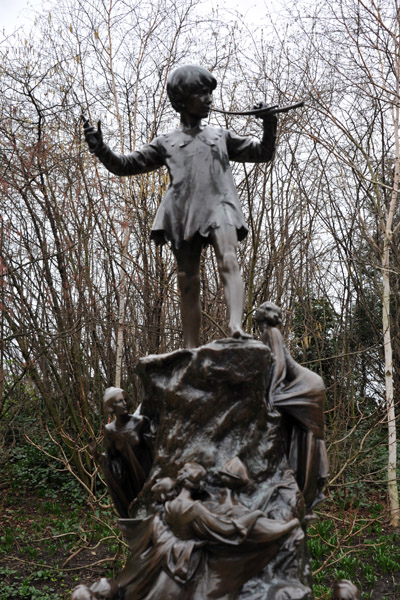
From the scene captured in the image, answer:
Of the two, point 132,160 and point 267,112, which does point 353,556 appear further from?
point 267,112

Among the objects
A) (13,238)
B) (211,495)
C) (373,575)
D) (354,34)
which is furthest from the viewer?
(13,238)

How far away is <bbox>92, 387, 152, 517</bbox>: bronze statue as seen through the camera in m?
3.84

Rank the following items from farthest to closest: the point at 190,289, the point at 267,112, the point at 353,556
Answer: the point at 353,556, the point at 190,289, the point at 267,112

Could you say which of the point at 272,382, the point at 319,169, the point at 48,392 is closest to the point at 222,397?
the point at 272,382

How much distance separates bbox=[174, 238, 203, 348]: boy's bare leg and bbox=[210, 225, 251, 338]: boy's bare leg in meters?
0.24

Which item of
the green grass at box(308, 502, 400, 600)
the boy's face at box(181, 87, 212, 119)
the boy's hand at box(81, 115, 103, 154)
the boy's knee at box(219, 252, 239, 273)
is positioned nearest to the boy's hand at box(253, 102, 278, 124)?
the boy's face at box(181, 87, 212, 119)

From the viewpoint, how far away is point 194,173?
411 cm

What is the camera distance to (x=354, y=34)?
9.77 meters

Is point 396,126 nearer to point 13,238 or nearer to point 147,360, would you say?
point 13,238

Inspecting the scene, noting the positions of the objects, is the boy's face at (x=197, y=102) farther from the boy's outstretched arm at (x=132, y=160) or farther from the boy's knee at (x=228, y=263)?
the boy's knee at (x=228, y=263)

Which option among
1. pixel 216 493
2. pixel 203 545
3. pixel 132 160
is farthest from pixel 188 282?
pixel 203 545

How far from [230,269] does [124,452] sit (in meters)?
1.22

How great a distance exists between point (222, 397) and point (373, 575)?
5.38m

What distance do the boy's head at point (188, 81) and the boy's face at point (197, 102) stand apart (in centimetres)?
1
